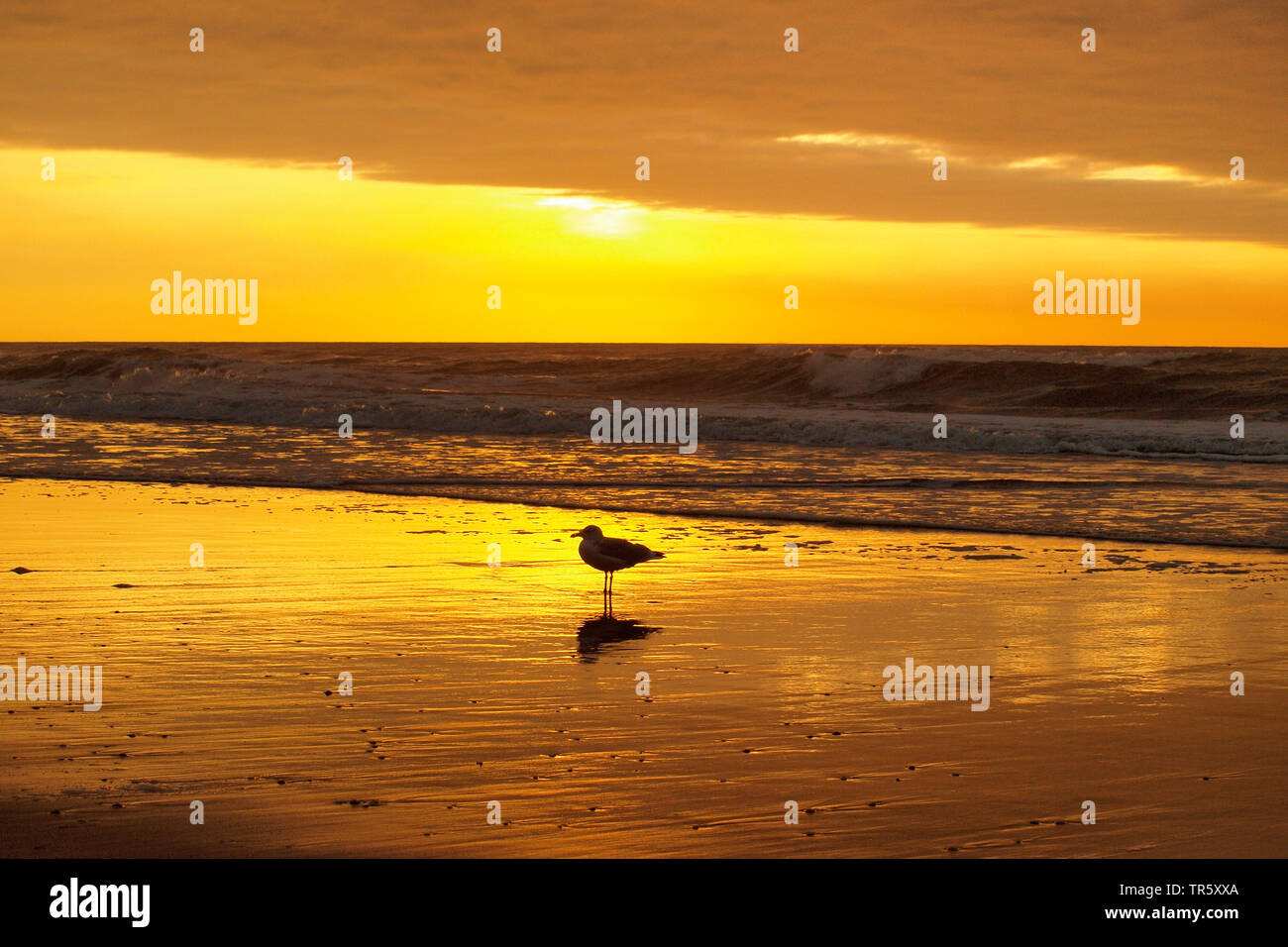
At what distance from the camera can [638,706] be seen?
692 centimetres

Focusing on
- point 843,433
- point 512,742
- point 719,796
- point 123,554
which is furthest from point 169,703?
point 843,433

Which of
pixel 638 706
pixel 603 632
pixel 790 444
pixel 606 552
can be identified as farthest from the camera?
pixel 790 444

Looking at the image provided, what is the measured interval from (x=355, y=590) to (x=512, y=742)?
4257 mm

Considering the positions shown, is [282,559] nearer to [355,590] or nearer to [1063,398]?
[355,590]

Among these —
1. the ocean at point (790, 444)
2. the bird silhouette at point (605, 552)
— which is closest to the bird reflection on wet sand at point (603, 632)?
the bird silhouette at point (605, 552)

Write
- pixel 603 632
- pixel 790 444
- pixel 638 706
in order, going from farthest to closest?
pixel 790 444 → pixel 603 632 → pixel 638 706

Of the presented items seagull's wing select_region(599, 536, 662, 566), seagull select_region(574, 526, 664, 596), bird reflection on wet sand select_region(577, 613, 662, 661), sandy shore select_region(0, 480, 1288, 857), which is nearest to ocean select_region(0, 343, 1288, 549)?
sandy shore select_region(0, 480, 1288, 857)

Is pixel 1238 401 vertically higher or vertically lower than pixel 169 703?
higher

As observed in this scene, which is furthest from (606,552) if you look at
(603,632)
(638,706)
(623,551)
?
(638,706)

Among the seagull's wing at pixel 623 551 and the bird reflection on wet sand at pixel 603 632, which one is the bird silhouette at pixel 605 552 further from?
the bird reflection on wet sand at pixel 603 632

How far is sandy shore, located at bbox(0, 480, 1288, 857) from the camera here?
5164 millimetres

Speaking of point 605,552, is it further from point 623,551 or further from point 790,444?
point 790,444

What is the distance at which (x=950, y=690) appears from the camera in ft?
24.0

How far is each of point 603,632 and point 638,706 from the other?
1.94 meters
